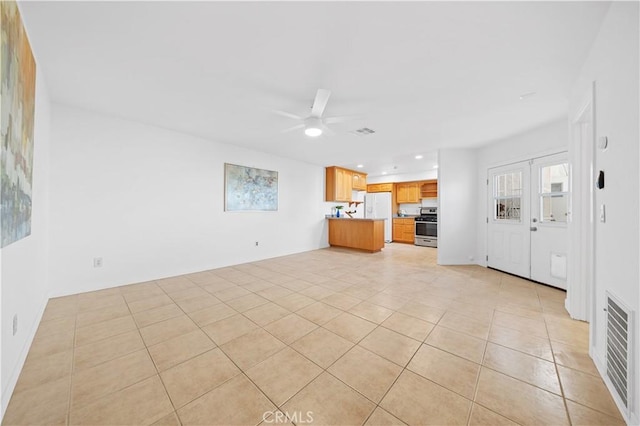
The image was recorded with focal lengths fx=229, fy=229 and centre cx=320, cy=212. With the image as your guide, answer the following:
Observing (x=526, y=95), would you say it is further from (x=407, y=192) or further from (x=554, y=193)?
(x=407, y=192)

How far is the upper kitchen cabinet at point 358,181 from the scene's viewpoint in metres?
7.73

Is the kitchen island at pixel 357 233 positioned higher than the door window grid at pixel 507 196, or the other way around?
the door window grid at pixel 507 196

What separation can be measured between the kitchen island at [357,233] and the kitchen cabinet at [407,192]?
2.36 metres

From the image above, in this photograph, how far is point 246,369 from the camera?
5.45 feet

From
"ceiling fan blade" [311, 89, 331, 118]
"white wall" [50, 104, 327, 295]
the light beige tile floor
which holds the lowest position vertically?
the light beige tile floor

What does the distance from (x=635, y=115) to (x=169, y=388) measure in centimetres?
313

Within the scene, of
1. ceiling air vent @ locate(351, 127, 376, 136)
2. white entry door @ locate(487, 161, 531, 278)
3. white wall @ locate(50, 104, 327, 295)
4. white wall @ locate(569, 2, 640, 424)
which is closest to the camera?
white wall @ locate(569, 2, 640, 424)

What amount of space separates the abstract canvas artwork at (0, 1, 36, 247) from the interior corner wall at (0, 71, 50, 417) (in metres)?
0.19

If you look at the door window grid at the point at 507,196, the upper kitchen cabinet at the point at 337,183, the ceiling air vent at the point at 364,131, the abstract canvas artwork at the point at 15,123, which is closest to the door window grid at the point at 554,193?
the door window grid at the point at 507,196

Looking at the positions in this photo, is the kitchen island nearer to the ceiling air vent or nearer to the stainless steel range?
the stainless steel range

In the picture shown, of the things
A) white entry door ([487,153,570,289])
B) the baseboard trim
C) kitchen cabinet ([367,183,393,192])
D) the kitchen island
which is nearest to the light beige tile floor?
the baseboard trim

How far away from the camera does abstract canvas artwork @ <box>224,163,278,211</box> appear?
4.68 meters

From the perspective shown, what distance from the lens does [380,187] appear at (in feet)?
28.9

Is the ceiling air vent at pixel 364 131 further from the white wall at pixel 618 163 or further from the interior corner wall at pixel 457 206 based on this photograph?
the white wall at pixel 618 163
